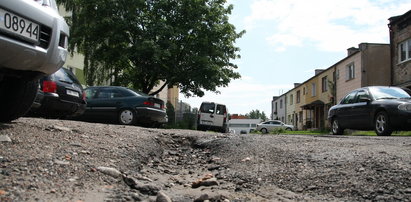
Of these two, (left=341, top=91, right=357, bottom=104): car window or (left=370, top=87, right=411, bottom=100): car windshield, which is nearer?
(left=370, top=87, right=411, bottom=100): car windshield

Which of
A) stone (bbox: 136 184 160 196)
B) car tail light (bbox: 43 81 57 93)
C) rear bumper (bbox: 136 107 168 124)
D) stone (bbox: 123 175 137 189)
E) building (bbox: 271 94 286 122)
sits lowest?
stone (bbox: 136 184 160 196)

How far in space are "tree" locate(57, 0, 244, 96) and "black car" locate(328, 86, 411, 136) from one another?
12000mm

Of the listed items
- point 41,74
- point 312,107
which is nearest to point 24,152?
point 41,74

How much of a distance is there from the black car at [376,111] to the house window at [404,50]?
10.6 m

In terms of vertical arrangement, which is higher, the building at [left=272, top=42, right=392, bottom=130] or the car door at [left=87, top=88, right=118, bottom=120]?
the building at [left=272, top=42, right=392, bottom=130]

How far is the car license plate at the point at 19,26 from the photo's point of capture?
3.37 metres

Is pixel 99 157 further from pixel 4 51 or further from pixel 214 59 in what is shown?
pixel 214 59

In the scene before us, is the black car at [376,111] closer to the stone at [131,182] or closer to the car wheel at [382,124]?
the car wheel at [382,124]

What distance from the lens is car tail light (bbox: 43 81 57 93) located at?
25.9ft

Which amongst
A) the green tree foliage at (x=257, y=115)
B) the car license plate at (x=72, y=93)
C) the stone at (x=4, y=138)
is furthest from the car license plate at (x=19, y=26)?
the green tree foliage at (x=257, y=115)

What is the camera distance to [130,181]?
3299 millimetres

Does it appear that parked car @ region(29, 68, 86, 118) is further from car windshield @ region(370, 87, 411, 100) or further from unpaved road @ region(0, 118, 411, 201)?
car windshield @ region(370, 87, 411, 100)

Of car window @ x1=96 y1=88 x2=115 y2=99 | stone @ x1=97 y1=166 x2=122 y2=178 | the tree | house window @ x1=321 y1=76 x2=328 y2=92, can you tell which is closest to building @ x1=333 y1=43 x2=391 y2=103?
the tree

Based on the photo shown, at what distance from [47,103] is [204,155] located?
4.00 m
